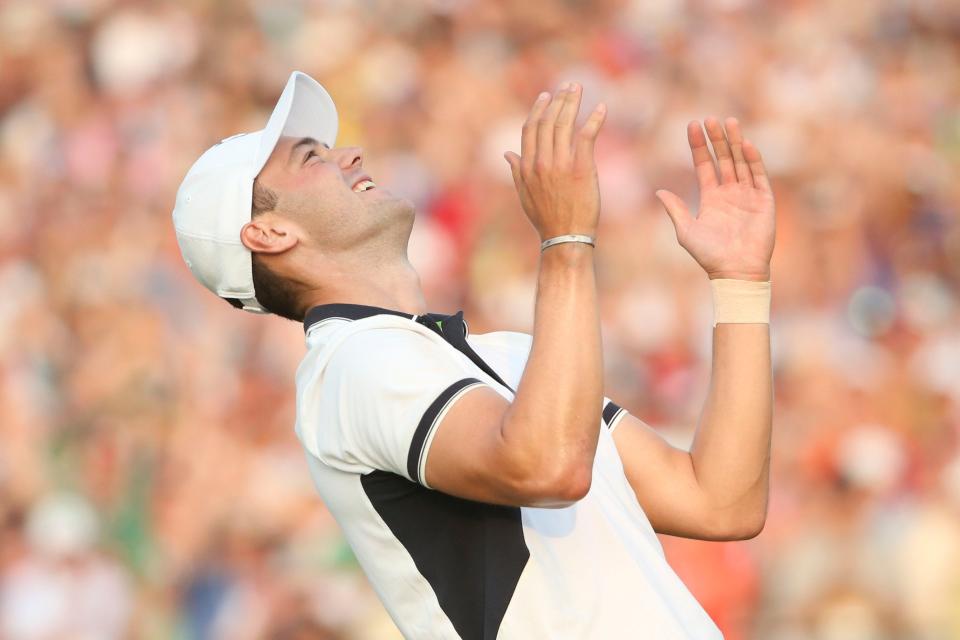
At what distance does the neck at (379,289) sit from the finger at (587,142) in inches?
23.0

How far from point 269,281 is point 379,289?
23 centimetres

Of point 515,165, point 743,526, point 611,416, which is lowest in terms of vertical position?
point 743,526

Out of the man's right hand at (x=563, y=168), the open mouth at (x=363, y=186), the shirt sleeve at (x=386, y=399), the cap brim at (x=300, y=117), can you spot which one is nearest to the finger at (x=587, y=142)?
the man's right hand at (x=563, y=168)

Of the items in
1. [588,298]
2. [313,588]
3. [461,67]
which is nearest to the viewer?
[588,298]

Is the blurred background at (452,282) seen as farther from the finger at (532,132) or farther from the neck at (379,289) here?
the finger at (532,132)

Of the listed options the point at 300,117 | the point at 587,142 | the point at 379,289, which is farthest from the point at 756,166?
the point at 300,117

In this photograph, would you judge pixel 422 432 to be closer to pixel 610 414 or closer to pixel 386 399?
pixel 386 399

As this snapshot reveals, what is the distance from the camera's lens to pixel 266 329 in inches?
195

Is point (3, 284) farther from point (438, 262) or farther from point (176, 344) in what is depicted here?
point (438, 262)

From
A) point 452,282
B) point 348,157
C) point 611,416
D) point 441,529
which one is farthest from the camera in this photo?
point 452,282

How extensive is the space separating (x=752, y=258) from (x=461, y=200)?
313cm

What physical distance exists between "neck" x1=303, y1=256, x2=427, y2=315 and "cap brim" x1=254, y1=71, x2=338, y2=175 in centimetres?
28

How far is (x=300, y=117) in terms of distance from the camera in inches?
95.6

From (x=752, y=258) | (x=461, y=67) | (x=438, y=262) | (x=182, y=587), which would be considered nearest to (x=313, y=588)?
(x=182, y=587)
